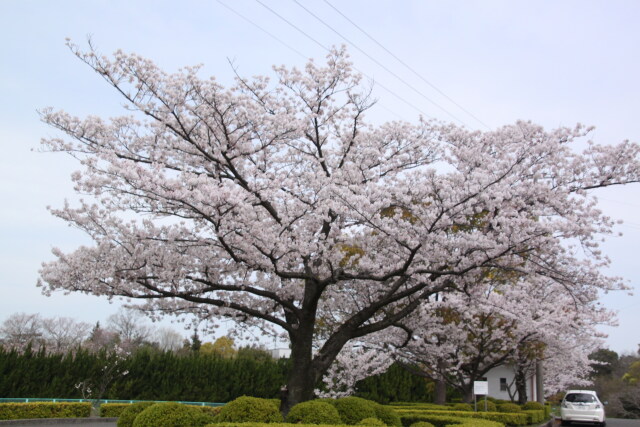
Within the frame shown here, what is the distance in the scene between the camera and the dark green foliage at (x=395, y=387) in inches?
985

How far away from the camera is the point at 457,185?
30.6 ft

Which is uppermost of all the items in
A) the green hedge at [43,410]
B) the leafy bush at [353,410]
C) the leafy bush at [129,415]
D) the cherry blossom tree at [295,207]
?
the cherry blossom tree at [295,207]

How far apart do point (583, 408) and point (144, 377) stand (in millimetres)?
16222

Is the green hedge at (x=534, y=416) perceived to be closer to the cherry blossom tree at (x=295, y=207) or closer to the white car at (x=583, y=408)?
the white car at (x=583, y=408)

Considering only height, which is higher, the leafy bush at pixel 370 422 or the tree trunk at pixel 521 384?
the tree trunk at pixel 521 384

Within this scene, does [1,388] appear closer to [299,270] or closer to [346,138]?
[299,270]

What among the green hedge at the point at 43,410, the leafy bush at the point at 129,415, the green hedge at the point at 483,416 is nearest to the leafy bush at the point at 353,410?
Answer: the green hedge at the point at 483,416

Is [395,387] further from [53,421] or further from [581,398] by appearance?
[53,421]

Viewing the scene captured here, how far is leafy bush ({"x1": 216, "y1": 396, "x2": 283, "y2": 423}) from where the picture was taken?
8164 mm

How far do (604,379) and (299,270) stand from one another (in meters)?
44.1

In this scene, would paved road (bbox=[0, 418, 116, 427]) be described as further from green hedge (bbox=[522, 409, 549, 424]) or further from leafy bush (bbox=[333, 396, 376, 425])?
green hedge (bbox=[522, 409, 549, 424])

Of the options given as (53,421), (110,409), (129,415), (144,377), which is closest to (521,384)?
(144,377)

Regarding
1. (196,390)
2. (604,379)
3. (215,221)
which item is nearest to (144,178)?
(215,221)

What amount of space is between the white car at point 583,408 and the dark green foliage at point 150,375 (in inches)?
458
